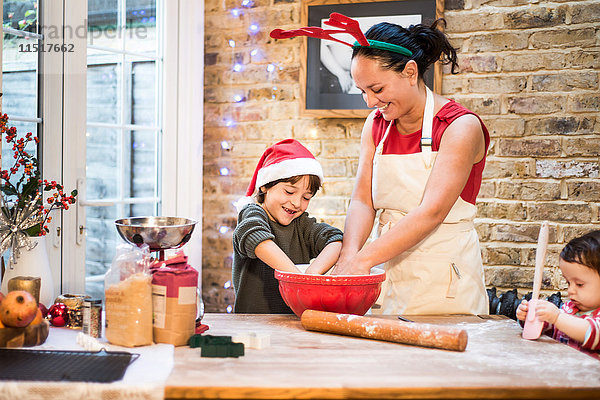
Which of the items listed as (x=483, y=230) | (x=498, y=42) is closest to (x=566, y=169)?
(x=483, y=230)

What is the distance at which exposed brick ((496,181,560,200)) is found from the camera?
313 cm

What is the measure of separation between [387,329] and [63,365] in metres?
0.76

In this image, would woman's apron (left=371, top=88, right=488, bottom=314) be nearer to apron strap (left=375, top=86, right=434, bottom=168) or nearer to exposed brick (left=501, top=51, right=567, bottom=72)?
apron strap (left=375, top=86, right=434, bottom=168)

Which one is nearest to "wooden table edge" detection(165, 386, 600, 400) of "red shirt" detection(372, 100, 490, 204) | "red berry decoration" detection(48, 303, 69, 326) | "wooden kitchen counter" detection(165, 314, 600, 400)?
"wooden kitchen counter" detection(165, 314, 600, 400)

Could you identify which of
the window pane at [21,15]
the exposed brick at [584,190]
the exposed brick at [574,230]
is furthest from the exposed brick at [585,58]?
the window pane at [21,15]

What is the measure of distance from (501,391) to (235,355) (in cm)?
57

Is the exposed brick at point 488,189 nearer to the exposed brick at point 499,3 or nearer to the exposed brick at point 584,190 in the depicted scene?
the exposed brick at point 584,190

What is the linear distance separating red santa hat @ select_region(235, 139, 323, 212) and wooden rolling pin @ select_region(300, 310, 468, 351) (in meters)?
0.64

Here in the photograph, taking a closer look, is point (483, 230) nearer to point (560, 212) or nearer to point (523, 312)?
point (560, 212)

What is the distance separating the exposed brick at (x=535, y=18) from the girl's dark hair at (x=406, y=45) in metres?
1.32

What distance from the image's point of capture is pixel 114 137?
3.20m

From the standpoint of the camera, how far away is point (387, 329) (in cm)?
150

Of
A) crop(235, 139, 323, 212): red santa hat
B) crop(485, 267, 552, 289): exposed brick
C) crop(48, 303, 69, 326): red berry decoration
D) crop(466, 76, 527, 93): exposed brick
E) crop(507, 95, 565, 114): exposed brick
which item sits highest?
crop(466, 76, 527, 93): exposed brick

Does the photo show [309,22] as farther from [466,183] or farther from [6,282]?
[6,282]
